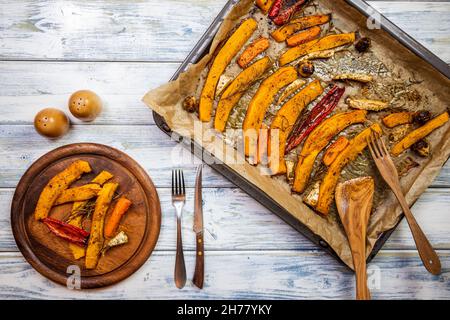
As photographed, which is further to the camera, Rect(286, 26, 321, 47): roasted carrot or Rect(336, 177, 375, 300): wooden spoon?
Rect(286, 26, 321, 47): roasted carrot

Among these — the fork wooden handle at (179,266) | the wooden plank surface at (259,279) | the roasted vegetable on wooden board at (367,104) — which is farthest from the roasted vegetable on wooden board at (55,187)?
the roasted vegetable on wooden board at (367,104)

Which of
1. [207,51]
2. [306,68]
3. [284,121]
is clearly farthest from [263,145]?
[207,51]

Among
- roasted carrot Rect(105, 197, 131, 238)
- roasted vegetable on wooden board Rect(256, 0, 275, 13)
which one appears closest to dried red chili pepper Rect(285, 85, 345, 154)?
roasted vegetable on wooden board Rect(256, 0, 275, 13)

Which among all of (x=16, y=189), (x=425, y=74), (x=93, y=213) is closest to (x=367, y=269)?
(x=425, y=74)

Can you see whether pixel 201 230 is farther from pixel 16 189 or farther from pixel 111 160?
pixel 16 189

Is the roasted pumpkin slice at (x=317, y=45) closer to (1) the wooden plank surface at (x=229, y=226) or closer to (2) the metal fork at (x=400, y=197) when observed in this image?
(2) the metal fork at (x=400, y=197)

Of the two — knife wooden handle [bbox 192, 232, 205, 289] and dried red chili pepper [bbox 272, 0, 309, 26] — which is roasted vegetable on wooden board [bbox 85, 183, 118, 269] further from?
dried red chili pepper [bbox 272, 0, 309, 26]

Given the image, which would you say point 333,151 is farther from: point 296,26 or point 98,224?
point 98,224
